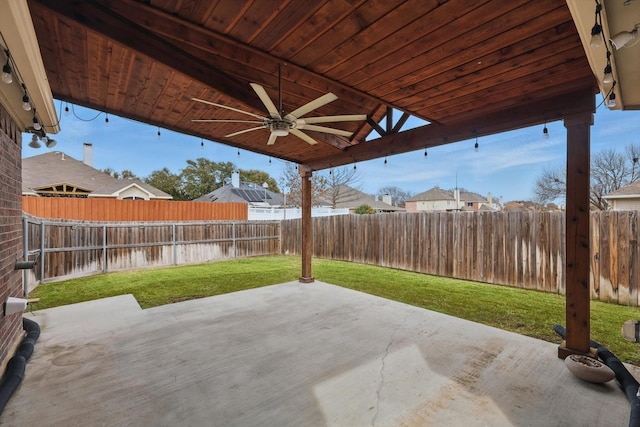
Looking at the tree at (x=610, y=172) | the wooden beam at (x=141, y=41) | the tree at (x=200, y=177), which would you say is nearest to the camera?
the wooden beam at (x=141, y=41)

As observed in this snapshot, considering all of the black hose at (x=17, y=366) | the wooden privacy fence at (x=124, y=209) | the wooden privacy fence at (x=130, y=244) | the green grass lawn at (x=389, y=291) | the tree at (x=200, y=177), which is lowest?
the green grass lawn at (x=389, y=291)

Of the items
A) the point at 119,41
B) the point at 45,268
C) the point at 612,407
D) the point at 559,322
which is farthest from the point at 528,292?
the point at 45,268

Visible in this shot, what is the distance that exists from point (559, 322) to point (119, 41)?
204 inches

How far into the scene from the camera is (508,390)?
2.07 meters

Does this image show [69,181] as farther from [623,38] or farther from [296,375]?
[623,38]

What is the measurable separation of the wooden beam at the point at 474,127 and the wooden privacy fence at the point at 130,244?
5.41 m

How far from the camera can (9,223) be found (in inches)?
102

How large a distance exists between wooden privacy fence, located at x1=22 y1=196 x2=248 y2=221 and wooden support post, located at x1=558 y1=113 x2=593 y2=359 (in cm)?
1043

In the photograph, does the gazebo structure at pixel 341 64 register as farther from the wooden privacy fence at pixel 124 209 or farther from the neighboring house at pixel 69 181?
the neighboring house at pixel 69 181

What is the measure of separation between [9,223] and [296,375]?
284cm

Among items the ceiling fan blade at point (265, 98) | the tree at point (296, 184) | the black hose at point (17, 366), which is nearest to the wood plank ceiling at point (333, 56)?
the ceiling fan blade at point (265, 98)

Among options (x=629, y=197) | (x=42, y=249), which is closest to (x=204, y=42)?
(x=42, y=249)

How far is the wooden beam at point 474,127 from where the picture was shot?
7.91ft

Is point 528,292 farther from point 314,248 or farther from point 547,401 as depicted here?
point 314,248
